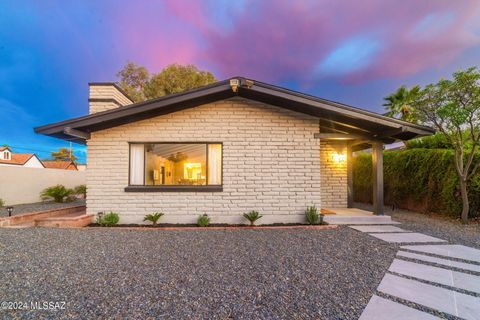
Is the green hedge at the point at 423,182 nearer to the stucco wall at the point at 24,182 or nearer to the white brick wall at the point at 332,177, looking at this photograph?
the white brick wall at the point at 332,177

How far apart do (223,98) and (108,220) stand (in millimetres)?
4191

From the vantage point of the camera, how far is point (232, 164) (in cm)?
565

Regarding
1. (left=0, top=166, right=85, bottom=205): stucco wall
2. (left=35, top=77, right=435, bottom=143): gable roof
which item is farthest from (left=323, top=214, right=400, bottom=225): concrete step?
(left=0, top=166, right=85, bottom=205): stucco wall

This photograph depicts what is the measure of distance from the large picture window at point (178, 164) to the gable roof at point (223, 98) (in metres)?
0.89

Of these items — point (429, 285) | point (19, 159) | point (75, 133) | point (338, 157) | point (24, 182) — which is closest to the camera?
point (429, 285)

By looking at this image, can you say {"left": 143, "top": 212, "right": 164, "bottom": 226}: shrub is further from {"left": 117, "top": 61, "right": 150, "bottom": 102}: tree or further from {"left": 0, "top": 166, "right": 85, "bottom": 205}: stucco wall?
{"left": 117, "top": 61, "right": 150, "bottom": 102}: tree

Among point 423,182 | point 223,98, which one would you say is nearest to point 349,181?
point 423,182

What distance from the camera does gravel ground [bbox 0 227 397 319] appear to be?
78.1 inches

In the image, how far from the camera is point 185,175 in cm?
579

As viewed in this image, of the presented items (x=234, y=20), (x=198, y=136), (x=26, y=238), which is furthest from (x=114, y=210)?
(x=234, y=20)

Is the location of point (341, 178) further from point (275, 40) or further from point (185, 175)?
point (275, 40)

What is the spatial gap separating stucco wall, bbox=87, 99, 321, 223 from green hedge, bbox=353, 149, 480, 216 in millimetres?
4237

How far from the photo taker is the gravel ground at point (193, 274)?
1983 millimetres

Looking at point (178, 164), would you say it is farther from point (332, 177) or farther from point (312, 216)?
point (332, 177)
